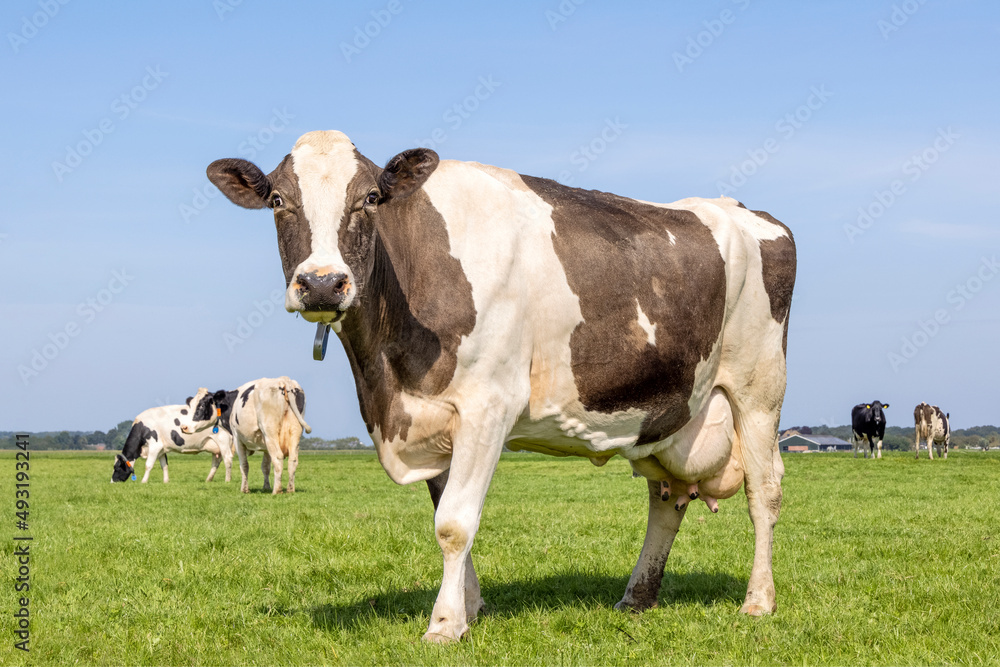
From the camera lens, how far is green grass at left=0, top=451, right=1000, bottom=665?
18.9 ft

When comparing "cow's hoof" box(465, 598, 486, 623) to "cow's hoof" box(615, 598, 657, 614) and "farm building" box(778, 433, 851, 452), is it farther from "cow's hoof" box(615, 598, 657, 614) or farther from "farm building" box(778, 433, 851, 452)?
"farm building" box(778, 433, 851, 452)

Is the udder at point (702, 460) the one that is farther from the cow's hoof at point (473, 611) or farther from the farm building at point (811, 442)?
the farm building at point (811, 442)

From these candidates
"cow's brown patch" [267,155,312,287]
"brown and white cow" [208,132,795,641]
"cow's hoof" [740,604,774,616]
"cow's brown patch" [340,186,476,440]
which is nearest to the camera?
"cow's brown patch" [267,155,312,287]

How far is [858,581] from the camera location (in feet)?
26.0

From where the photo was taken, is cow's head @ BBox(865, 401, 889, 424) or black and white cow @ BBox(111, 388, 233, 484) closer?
black and white cow @ BBox(111, 388, 233, 484)

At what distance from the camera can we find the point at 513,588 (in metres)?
7.76

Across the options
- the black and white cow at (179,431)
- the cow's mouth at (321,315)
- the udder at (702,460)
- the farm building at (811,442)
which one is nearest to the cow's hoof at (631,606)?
the udder at (702,460)

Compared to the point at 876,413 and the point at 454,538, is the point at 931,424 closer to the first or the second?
the point at 876,413

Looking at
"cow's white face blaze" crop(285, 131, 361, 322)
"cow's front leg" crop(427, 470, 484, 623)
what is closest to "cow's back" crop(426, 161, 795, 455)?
"cow's front leg" crop(427, 470, 484, 623)

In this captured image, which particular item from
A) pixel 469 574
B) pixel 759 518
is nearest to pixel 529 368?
pixel 469 574

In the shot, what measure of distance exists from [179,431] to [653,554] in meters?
25.2

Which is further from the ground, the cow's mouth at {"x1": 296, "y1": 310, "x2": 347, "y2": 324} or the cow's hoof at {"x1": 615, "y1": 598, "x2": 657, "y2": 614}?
the cow's mouth at {"x1": 296, "y1": 310, "x2": 347, "y2": 324}

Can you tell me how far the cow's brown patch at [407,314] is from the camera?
224 inches

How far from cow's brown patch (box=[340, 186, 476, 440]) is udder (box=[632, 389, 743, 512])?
215 centimetres
